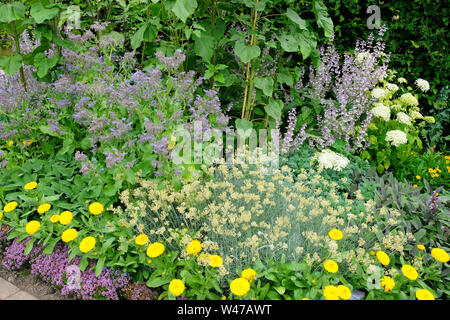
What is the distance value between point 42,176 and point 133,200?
2.80 feet

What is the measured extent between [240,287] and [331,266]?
0.46 m

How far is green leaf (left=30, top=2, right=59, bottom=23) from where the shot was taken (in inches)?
94.8

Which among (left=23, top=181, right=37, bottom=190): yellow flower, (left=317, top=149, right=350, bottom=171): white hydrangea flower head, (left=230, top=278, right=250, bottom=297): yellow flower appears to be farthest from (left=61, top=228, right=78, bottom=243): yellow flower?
(left=317, top=149, right=350, bottom=171): white hydrangea flower head

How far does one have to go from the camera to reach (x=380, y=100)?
3539mm

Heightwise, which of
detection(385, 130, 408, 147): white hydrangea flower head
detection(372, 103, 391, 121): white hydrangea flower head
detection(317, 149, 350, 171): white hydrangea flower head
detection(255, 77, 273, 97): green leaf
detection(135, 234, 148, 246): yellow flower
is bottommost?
detection(135, 234, 148, 246): yellow flower

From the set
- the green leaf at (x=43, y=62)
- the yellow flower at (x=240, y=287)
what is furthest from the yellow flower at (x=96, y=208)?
the green leaf at (x=43, y=62)

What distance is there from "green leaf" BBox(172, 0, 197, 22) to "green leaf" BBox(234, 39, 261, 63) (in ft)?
1.58

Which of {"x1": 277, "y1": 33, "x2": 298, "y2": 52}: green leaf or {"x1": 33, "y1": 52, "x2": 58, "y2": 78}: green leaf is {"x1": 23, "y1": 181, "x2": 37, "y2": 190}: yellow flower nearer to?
{"x1": 33, "y1": 52, "x2": 58, "y2": 78}: green leaf

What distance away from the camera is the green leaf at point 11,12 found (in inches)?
98.8

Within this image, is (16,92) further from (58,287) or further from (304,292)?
(304,292)

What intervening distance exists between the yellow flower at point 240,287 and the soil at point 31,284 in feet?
3.59

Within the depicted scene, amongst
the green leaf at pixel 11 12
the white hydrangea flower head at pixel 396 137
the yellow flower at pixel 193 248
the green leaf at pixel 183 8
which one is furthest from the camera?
the white hydrangea flower head at pixel 396 137

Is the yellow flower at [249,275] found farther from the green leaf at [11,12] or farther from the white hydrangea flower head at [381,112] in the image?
the green leaf at [11,12]
